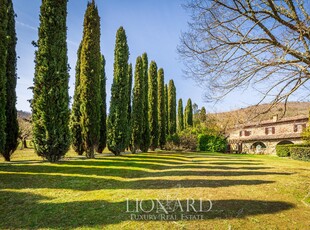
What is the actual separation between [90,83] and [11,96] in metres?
4.73

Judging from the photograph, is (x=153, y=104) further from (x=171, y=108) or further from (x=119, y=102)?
(x=119, y=102)

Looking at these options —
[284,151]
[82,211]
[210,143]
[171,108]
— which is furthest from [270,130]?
[82,211]

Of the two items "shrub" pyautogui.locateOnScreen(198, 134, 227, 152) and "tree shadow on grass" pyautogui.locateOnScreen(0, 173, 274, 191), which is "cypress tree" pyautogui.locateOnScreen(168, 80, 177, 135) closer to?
"shrub" pyautogui.locateOnScreen(198, 134, 227, 152)

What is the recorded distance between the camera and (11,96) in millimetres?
13516

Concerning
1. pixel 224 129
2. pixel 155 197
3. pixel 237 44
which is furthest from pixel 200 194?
pixel 224 129

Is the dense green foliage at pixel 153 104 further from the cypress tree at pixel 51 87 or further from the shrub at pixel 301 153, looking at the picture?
the cypress tree at pixel 51 87

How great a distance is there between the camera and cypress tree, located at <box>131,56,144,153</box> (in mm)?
21812

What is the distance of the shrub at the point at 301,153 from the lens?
2189 centimetres

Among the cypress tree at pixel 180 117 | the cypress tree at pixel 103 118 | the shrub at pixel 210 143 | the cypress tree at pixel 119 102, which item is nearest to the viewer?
the cypress tree at pixel 119 102

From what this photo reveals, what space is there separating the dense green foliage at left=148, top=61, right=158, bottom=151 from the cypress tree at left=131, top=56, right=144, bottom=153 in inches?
129

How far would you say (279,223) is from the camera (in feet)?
15.0

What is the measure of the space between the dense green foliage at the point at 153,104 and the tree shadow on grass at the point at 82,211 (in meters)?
20.1

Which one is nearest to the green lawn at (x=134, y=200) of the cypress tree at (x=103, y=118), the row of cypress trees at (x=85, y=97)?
the row of cypress trees at (x=85, y=97)

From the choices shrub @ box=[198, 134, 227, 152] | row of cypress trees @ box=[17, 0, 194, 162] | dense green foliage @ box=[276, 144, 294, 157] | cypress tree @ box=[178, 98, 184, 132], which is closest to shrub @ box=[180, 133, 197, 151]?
shrub @ box=[198, 134, 227, 152]
